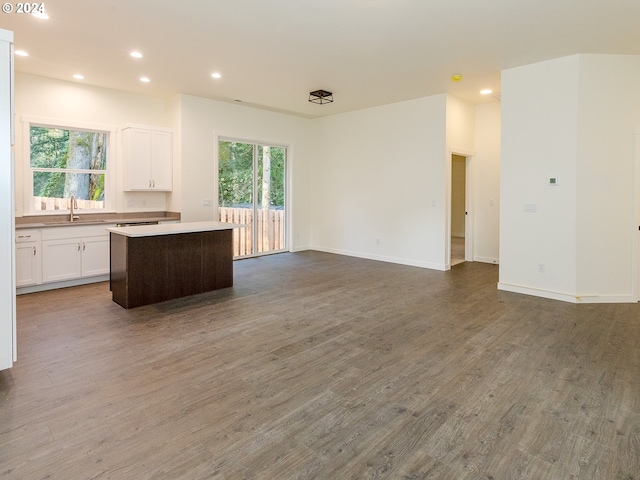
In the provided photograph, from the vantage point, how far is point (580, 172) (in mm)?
4570

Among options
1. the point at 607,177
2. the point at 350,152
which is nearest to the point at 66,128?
the point at 350,152

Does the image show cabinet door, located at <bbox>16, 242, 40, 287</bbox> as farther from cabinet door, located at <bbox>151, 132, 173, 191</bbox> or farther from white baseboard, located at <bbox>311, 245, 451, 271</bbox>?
white baseboard, located at <bbox>311, 245, 451, 271</bbox>

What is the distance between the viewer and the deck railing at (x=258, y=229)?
7471 mm

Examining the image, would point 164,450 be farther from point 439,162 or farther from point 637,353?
point 439,162

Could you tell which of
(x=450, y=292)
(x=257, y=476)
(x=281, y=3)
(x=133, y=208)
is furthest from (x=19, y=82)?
(x=450, y=292)

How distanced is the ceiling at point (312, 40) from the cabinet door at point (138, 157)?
74cm

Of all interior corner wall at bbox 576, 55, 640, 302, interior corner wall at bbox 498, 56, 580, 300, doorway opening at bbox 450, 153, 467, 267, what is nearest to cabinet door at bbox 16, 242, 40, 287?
interior corner wall at bbox 498, 56, 580, 300

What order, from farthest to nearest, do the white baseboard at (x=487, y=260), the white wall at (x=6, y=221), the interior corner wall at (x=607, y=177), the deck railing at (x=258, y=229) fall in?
the deck railing at (x=258, y=229)
the white baseboard at (x=487, y=260)
the interior corner wall at (x=607, y=177)
the white wall at (x=6, y=221)

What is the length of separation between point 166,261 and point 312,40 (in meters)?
2.99

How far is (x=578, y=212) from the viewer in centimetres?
461

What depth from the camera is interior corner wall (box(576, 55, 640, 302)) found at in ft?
14.8

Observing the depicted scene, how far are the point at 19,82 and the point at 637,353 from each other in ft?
25.2

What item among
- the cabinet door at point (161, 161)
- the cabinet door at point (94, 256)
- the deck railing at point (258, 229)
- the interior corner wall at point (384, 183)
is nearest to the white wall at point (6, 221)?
the cabinet door at point (94, 256)

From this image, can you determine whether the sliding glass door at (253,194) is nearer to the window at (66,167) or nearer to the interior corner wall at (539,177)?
the window at (66,167)
